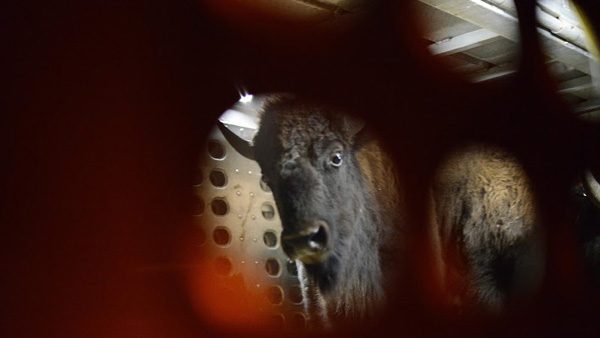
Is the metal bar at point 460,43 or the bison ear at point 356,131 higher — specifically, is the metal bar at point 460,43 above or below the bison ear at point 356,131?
above

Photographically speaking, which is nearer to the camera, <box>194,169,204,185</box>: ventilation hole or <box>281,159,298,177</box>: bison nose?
<box>194,169,204,185</box>: ventilation hole

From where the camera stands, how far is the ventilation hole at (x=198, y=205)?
190cm

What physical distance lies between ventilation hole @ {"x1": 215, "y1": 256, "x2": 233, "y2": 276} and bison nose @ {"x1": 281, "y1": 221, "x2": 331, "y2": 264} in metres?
0.20

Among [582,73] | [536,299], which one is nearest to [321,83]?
[536,299]

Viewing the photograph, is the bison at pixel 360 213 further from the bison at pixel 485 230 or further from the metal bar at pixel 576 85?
the metal bar at pixel 576 85

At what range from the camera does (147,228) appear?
182 cm

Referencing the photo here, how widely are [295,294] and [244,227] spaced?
0.27m

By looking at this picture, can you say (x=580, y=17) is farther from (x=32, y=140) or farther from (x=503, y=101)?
(x=32, y=140)

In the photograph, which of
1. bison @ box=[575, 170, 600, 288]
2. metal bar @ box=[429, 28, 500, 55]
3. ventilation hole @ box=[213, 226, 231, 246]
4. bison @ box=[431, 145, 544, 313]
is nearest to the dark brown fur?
ventilation hole @ box=[213, 226, 231, 246]

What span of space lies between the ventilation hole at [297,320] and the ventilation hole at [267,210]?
0.30m

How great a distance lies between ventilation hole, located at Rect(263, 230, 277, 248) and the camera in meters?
2.04

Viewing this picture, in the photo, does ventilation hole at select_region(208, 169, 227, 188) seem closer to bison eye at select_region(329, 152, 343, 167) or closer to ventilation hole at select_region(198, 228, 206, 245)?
ventilation hole at select_region(198, 228, 206, 245)

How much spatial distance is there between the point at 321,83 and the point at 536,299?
1.59m

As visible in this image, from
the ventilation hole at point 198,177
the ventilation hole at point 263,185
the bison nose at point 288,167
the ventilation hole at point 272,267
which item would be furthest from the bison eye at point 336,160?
the ventilation hole at point 198,177
